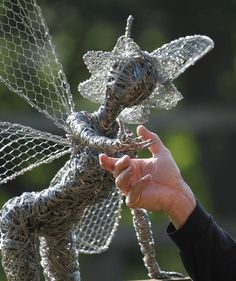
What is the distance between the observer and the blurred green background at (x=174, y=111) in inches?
209

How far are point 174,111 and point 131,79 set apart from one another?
171 inches

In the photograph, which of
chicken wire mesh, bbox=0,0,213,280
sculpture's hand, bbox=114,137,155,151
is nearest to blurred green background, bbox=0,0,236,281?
chicken wire mesh, bbox=0,0,213,280

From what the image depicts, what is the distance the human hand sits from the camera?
1369 mm

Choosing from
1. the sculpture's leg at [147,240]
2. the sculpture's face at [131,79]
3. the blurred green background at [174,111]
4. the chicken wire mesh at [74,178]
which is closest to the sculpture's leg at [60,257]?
the chicken wire mesh at [74,178]

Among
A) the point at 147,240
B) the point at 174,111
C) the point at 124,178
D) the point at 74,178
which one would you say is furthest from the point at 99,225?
the point at 174,111

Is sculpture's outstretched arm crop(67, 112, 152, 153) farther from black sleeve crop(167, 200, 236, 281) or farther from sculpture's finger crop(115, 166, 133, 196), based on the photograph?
black sleeve crop(167, 200, 236, 281)

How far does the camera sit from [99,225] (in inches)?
66.2

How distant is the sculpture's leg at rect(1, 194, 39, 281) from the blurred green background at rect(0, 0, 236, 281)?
3.56 metres

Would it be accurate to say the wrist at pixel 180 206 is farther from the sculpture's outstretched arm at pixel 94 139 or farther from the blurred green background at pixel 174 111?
the blurred green background at pixel 174 111

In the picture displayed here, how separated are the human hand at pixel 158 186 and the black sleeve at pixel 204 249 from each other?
0.05ft

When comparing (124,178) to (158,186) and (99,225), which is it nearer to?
(158,186)

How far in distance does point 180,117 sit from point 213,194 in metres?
0.43

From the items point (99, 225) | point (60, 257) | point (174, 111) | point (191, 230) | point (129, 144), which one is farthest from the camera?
point (174, 111)

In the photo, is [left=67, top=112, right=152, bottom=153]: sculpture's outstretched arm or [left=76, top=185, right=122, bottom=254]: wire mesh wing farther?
[left=76, top=185, right=122, bottom=254]: wire mesh wing
